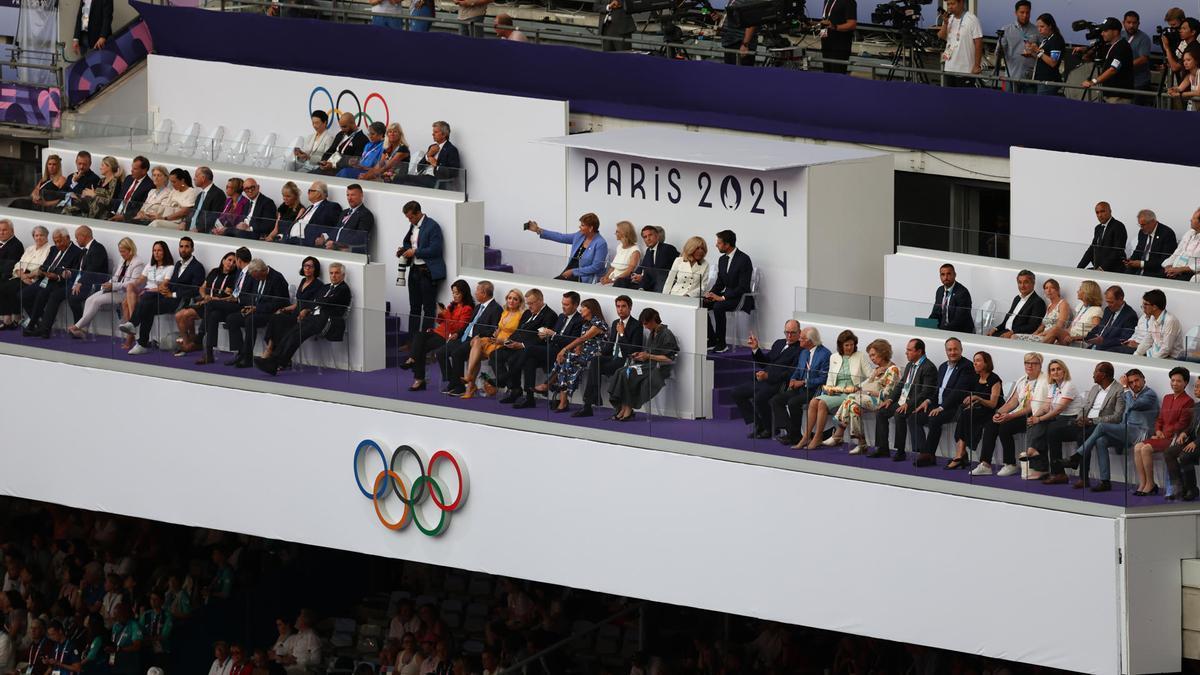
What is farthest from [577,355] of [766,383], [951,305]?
[951,305]

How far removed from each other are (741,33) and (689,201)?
104 inches

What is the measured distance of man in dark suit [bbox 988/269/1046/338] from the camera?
17750 mm

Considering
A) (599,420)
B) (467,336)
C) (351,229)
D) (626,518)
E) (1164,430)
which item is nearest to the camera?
(1164,430)

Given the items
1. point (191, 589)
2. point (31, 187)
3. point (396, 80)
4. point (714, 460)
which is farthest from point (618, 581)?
point (31, 187)

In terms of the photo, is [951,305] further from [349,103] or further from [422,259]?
[349,103]

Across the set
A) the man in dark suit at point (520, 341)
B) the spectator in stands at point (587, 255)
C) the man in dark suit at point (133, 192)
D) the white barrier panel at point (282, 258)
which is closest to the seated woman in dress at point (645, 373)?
the man in dark suit at point (520, 341)

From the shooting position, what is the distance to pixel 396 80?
78.3ft

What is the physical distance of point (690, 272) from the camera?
62.1 ft

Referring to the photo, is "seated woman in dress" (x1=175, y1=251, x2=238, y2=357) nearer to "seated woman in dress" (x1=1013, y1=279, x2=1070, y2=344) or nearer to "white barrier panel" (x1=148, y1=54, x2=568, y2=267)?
"white barrier panel" (x1=148, y1=54, x2=568, y2=267)

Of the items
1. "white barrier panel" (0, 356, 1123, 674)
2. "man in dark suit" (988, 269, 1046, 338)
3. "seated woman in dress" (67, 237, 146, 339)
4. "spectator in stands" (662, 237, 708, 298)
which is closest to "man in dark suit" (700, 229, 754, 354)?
"spectator in stands" (662, 237, 708, 298)

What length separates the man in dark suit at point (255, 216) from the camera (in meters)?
20.8

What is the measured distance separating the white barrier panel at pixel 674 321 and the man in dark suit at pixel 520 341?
1.40ft

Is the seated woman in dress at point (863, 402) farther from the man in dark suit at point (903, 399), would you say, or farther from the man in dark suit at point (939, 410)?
the man in dark suit at point (939, 410)

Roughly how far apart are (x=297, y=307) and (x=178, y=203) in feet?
10.1
